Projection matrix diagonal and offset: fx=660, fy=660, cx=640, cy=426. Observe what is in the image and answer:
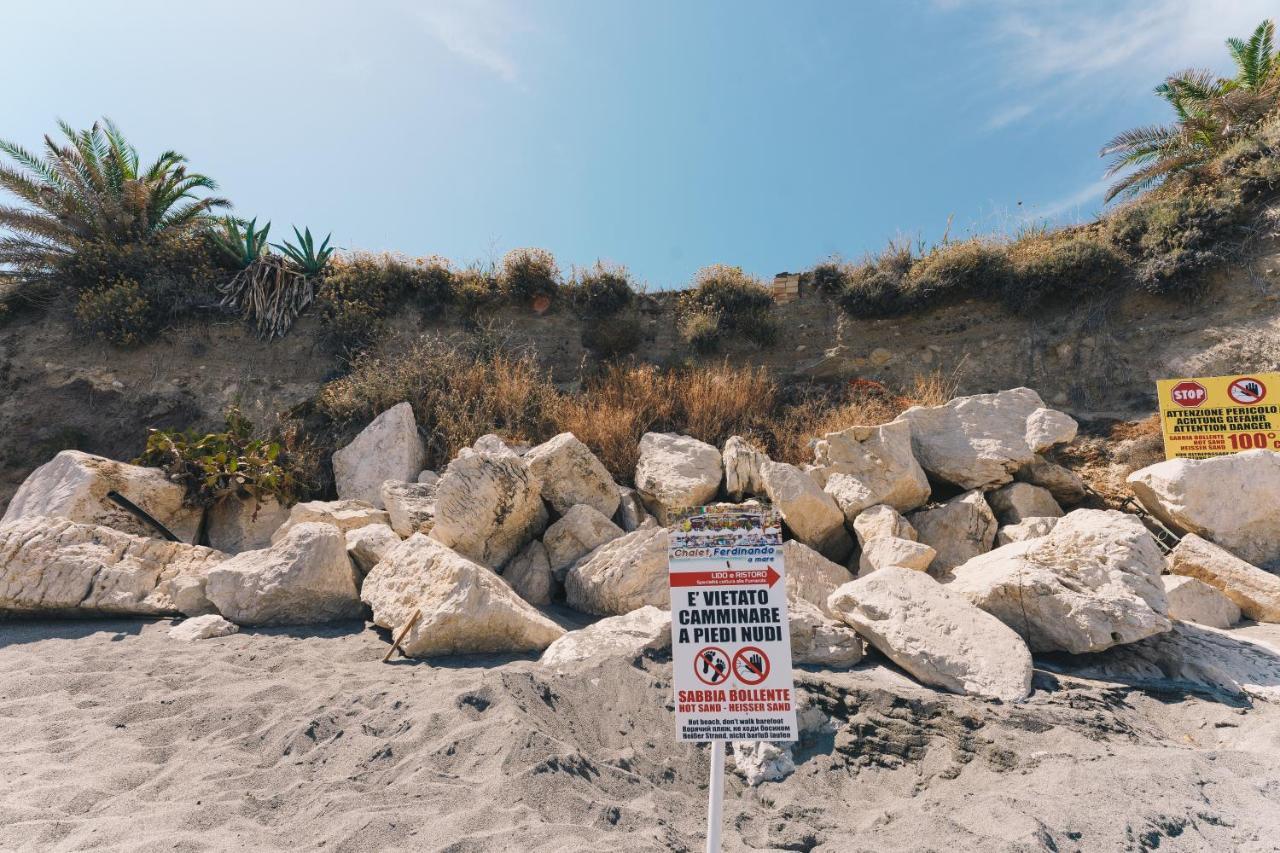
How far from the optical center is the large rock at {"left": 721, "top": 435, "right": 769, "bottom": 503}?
6488 mm

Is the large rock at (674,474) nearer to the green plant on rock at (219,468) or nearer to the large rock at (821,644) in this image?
the large rock at (821,644)

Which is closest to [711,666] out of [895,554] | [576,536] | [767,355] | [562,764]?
[562,764]

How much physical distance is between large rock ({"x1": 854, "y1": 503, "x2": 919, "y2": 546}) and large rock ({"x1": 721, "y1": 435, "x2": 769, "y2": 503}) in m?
1.00

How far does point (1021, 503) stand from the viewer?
619 centimetres

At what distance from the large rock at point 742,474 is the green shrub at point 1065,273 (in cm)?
589

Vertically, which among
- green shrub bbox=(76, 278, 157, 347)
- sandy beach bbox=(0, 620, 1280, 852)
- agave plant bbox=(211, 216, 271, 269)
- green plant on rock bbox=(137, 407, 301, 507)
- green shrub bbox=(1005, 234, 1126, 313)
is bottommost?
sandy beach bbox=(0, 620, 1280, 852)

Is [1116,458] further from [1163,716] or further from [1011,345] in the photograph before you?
[1163,716]

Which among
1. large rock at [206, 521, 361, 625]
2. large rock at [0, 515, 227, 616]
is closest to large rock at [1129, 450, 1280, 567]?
large rock at [206, 521, 361, 625]

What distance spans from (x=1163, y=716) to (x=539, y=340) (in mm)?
9270

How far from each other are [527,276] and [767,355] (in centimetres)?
432

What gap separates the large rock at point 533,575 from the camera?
5656 mm

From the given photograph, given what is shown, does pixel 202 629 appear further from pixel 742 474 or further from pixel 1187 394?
pixel 1187 394

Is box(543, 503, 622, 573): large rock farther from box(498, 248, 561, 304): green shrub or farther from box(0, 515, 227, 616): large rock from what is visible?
box(498, 248, 561, 304): green shrub

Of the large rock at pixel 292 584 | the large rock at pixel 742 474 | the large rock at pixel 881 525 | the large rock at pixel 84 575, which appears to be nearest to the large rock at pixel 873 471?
the large rock at pixel 881 525
